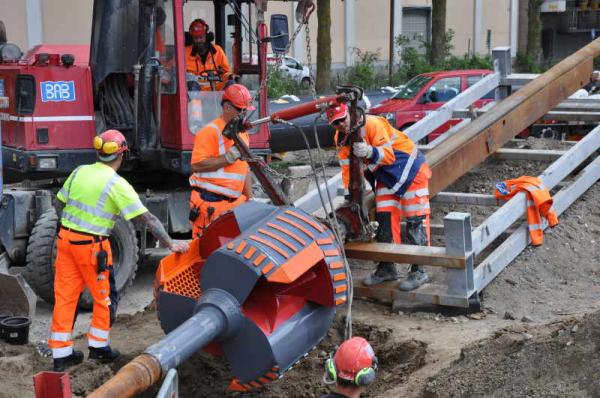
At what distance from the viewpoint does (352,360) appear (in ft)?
14.7

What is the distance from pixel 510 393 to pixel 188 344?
1.72 m

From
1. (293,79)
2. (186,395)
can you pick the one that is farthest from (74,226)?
(293,79)

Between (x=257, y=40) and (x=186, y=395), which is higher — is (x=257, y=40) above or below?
above

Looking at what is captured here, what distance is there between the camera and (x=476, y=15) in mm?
39531

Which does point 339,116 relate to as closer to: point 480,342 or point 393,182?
point 393,182

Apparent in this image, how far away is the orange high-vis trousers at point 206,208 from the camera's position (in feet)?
26.1

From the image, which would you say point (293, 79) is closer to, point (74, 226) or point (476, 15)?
point (476, 15)

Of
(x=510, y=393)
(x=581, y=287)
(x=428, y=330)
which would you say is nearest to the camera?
(x=510, y=393)

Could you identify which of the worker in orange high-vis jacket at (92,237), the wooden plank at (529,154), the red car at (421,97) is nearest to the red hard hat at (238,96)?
the worker in orange high-vis jacket at (92,237)

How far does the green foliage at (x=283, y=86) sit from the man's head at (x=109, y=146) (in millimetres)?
15963

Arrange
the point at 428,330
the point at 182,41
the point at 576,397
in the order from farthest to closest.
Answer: the point at 182,41 → the point at 428,330 → the point at 576,397

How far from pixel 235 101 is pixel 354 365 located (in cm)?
355

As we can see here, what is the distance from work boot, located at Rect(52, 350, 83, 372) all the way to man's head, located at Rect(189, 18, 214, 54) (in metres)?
3.67

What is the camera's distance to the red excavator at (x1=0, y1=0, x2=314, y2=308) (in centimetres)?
907
